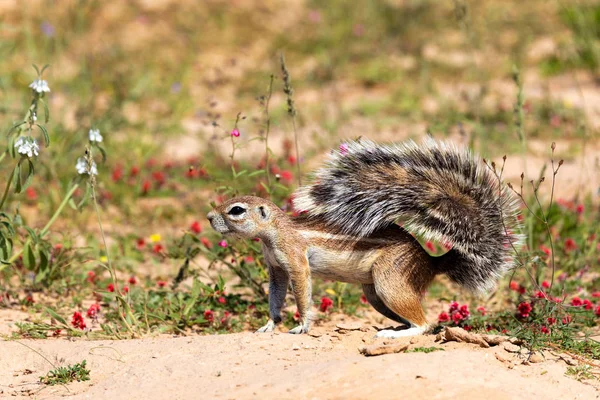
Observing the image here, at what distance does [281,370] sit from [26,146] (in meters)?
2.11

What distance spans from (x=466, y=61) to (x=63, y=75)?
5.42 meters

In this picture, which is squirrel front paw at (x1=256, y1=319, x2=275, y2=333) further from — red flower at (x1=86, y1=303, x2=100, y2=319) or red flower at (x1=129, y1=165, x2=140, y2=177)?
red flower at (x1=129, y1=165, x2=140, y2=177)

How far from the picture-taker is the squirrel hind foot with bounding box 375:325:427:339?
5426 millimetres

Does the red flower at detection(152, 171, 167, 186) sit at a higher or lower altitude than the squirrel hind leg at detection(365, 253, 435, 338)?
higher

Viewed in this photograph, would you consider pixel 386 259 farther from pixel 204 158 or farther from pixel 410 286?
pixel 204 158

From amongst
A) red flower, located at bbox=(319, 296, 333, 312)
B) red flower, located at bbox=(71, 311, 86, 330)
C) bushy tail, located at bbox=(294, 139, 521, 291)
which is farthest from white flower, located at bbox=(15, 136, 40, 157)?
red flower, located at bbox=(319, 296, 333, 312)

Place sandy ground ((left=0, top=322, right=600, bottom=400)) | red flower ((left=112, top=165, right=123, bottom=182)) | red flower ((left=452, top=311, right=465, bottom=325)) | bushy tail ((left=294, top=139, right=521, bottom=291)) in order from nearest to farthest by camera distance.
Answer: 1. sandy ground ((left=0, top=322, right=600, bottom=400))
2. bushy tail ((left=294, top=139, right=521, bottom=291))
3. red flower ((left=452, top=311, right=465, bottom=325))
4. red flower ((left=112, top=165, right=123, bottom=182))

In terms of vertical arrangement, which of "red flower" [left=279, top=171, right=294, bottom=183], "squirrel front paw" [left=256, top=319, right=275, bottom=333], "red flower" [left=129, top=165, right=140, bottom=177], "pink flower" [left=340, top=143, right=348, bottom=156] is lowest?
"squirrel front paw" [left=256, top=319, right=275, bottom=333]

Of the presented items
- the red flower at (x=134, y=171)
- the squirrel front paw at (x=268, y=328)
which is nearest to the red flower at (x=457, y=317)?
the squirrel front paw at (x=268, y=328)

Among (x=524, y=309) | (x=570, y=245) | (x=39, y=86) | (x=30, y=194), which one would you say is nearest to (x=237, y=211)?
(x=39, y=86)

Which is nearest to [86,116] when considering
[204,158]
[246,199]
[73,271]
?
[204,158]

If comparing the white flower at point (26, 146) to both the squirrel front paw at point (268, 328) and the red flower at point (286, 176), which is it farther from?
the red flower at point (286, 176)

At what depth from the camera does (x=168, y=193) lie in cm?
930

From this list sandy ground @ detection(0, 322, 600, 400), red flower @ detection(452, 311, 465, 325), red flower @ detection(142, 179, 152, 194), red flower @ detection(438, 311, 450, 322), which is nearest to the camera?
sandy ground @ detection(0, 322, 600, 400)
